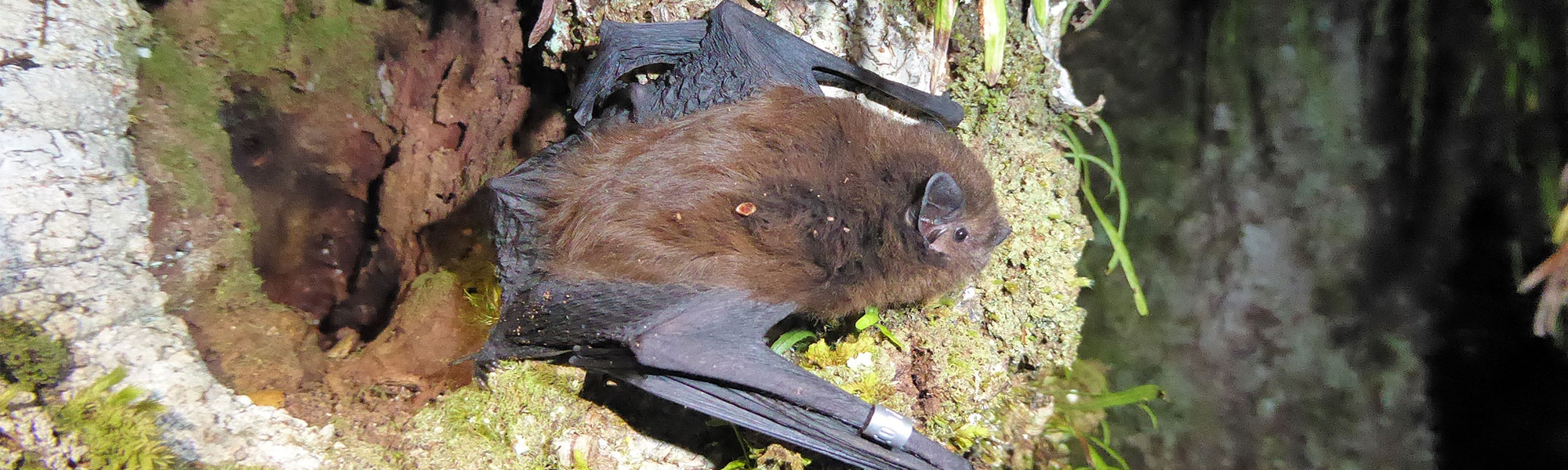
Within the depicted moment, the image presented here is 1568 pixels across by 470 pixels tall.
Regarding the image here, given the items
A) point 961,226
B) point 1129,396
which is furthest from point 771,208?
point 1129,396

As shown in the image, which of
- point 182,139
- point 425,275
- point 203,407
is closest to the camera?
point 203,407

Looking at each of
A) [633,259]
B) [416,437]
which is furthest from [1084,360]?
[416,437]

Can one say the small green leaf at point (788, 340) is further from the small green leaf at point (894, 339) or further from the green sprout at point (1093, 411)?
the green sprout at point (1093, 411)

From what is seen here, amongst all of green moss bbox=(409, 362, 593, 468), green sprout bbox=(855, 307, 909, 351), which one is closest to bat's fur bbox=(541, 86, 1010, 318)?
green sprout bbox=(855, 307, 909, 351)

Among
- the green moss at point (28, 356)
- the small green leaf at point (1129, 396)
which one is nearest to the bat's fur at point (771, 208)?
the small green leaf at point (1129, 396)

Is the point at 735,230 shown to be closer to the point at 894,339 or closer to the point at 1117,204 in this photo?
the point at 894,339

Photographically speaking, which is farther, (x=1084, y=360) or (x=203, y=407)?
(x=1084, y=360)

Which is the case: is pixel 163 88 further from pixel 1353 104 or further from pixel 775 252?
pixel 1353 104
